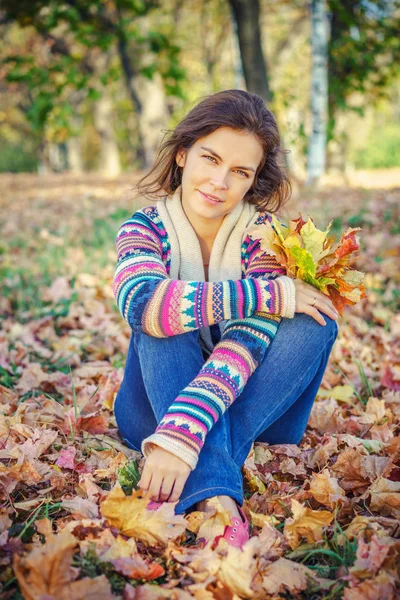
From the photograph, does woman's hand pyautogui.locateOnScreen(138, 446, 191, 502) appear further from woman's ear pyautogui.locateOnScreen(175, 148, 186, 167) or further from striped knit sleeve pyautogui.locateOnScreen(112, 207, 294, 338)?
woman's ear pyautogui.locateOnScreen(175, 148, 186, 167)

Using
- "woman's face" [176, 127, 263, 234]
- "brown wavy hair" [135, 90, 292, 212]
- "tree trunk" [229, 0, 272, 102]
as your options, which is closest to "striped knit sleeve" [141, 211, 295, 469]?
"woman's face" [176, 127, 263, 234]

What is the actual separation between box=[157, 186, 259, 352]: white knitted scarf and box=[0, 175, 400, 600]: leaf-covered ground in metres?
0.56

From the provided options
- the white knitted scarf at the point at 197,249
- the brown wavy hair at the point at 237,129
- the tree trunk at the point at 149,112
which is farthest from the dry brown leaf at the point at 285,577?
the tree trunk at the point at 149,112

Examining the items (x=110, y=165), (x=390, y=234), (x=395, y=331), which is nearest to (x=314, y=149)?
(x=390, y=234)

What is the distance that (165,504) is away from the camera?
4.78 feet

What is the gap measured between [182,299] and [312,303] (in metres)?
0.41

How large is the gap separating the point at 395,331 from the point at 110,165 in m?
13.5

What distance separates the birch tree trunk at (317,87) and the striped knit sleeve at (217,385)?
20.2 ft

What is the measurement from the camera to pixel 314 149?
759 cm

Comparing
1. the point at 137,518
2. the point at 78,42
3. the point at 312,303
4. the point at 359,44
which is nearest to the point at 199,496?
the point at 137,518

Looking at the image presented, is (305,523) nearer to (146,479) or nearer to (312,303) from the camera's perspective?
(146,479)

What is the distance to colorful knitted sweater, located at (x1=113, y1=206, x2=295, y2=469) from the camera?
1557mm

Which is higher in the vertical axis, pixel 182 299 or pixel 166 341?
pixel 182 299

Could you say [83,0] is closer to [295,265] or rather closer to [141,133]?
[141,133]
